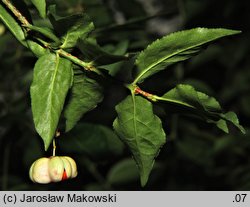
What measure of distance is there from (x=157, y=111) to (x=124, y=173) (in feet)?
2.22

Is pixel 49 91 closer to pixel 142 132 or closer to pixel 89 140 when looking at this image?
pixel 142 132

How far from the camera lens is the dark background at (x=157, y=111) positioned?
147 cm

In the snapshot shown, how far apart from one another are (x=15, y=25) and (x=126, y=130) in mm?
255

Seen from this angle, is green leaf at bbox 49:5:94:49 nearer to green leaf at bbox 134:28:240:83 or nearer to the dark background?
green leaf at bbox 134:28:240:83

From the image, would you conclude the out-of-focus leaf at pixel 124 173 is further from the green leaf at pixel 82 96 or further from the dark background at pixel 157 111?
the green leaf at pixel 82 96

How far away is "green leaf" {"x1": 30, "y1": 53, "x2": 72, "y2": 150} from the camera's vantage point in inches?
31.8

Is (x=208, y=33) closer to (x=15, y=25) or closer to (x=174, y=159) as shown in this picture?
(x=15, y=25)

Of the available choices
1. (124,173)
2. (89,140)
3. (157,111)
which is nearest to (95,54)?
(157,111)

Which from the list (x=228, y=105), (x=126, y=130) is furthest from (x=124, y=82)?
(x=228, y=105)

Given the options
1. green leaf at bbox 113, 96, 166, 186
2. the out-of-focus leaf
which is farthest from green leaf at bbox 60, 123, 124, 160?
green leaf at bbox 113, 96, 166, 186

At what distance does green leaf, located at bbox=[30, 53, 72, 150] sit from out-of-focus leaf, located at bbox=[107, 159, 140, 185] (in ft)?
3.16

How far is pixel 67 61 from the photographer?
87 centimetres

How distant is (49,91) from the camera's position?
2.72ft

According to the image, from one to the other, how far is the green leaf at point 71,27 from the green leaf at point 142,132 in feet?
0.48
